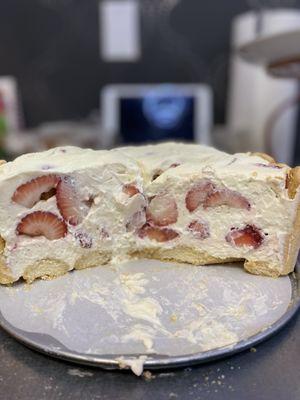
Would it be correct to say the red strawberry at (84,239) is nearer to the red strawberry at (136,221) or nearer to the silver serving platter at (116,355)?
the red strawberry at (136,221)

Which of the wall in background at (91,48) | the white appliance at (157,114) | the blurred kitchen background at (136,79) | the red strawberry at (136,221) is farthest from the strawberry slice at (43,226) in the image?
the wall in background at (91,48)

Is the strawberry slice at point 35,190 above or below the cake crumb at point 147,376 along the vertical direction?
above

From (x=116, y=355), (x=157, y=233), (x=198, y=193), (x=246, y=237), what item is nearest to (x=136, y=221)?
(x=157, y=233)

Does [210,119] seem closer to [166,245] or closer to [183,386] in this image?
[166,245]

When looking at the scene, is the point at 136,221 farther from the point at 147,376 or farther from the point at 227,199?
the point at 147,376

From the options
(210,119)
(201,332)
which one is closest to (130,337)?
(201,332)

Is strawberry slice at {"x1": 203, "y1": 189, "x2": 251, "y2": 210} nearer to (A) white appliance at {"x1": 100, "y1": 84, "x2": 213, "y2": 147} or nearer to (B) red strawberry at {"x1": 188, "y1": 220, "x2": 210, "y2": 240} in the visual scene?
(B) red strawberry at {"x1": 188, "y1": 220, "x2": 210, "y2": 240}
